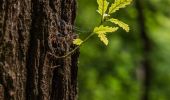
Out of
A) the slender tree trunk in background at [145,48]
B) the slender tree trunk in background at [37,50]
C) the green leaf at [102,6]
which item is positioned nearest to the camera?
the slender tree trunk in background at [37,50]

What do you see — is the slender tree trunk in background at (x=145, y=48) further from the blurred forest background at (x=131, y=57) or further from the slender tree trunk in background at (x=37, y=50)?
the slender tree trunk in background at (x=37, y=50)

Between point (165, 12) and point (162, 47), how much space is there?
0.85 metres

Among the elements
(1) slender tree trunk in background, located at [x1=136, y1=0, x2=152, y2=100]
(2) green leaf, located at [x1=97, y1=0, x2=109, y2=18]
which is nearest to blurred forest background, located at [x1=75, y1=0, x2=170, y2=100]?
(1) slender tree trunk in background, located at [x1=136, y1=0, x2=152, y2=100]

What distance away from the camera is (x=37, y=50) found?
1.77m

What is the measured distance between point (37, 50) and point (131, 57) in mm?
6219

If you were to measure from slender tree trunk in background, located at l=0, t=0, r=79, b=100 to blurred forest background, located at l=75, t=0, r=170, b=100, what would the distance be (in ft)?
18.1

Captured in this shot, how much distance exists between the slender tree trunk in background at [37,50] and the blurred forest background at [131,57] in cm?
552

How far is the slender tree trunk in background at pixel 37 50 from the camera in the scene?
1670 millimetres

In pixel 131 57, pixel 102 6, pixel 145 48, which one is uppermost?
pixel 102 6

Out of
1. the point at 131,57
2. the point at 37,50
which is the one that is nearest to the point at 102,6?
the point at 37,50

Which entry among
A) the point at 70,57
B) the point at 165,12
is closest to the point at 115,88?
the point at 165,12

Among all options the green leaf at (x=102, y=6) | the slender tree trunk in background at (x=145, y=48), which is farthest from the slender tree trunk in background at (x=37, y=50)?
the slender tree trunk in background at (x=145, y=48)

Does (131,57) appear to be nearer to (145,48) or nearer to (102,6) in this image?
(145,48)

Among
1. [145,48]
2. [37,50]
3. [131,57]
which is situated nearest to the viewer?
[37,50]
